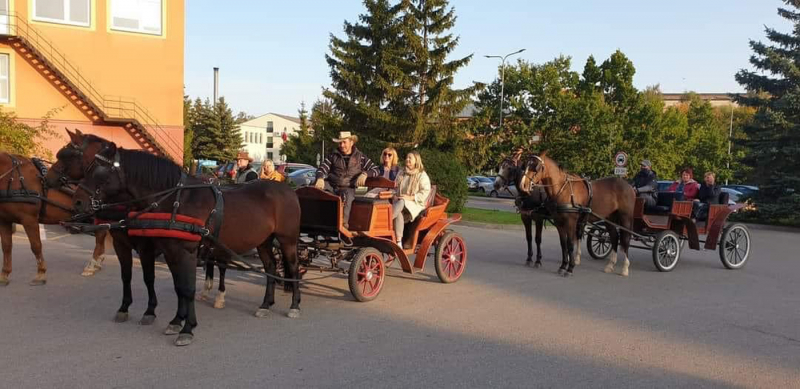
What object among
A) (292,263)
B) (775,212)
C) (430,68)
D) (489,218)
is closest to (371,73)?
(430,68)

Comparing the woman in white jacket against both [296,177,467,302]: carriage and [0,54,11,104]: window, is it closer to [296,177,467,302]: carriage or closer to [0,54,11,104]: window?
[296,177,467,302]: carriage

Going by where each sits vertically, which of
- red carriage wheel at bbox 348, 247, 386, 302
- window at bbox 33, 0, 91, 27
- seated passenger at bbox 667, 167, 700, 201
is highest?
window at bbox 33, 0, 91, 27

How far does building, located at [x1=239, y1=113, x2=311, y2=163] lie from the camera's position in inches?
3829

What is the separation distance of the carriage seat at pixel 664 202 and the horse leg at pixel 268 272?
25.5ft

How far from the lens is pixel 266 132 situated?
10294 cm

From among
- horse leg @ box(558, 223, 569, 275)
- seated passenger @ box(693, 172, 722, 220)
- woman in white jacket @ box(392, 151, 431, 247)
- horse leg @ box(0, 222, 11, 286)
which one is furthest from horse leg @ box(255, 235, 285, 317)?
seated passenger @ box(693, 172, 722, 220)

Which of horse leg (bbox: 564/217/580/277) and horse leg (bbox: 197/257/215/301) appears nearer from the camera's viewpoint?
horse leg (bbox: 197/257/215/301)

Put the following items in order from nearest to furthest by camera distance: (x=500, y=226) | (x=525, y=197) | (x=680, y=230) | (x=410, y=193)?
1. (x=410, y=193)
2. (x=525, y=197)
3. (x=680, y=230)
4. (x=500, y=226)

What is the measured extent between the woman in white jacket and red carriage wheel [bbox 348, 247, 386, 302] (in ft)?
1.71

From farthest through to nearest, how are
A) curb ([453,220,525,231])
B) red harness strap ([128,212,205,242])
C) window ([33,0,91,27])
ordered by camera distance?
window ([33,0,91,27]), curb ([453,220,525,231]), red harness strap ([128,212,205,242])

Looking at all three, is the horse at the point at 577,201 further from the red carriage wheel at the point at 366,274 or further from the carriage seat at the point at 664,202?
the red carriage wheel at the point at 366,274

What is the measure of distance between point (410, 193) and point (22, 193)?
5.30m

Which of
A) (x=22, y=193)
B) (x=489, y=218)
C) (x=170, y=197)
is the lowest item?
(x=489, y=218)

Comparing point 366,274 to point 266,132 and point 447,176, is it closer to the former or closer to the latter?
point 447,176
